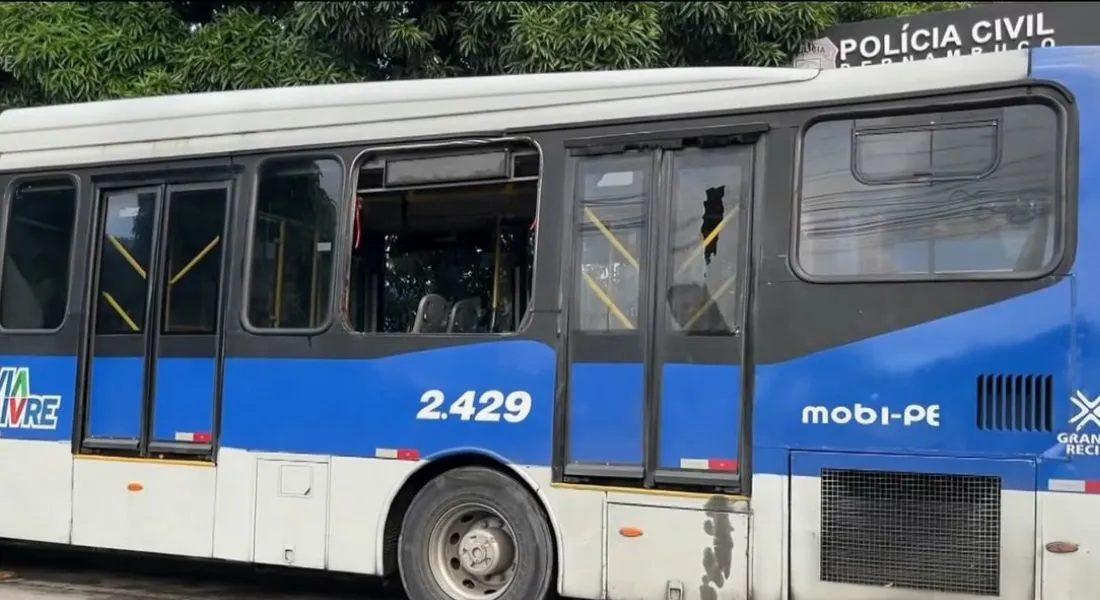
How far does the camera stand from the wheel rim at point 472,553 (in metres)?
5.66

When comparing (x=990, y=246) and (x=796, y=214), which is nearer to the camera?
(x=990, y=246)

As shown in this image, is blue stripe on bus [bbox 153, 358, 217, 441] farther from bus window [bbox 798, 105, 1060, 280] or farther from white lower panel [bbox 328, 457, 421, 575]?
bus window [bbox 798, 105, 1060, 280]

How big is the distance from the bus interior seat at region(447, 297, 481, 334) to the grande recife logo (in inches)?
117

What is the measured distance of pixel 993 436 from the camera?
184 inches

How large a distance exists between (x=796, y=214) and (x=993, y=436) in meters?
1.46

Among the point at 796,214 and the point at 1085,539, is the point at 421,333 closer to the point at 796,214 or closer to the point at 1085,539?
the point at 796,214

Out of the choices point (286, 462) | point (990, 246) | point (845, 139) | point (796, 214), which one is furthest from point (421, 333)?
point (990, 246)

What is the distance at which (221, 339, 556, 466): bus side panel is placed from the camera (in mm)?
5551

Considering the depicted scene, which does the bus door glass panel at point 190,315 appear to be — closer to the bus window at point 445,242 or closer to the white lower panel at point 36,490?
the white lower panel at point 36,490

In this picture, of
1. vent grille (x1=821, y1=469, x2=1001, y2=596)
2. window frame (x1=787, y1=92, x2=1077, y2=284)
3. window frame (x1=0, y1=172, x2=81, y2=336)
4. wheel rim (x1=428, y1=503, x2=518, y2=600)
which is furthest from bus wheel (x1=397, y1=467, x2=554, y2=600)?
window frame (x1=0, y1=172, x2=81, y2=336)

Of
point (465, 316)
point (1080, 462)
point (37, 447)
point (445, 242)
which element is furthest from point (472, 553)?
point (37, 447)

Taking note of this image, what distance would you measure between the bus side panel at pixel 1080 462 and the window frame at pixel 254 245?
13.3ft

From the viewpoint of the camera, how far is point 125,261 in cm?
675

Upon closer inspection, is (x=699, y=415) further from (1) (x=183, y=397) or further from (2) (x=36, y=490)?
(2) (x=36, y=490)
